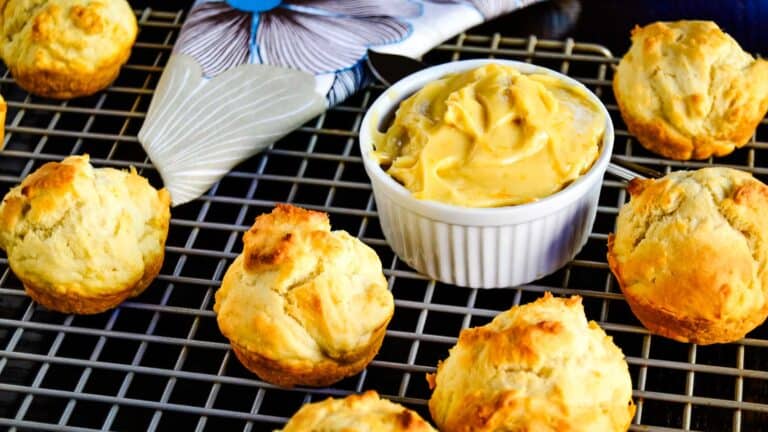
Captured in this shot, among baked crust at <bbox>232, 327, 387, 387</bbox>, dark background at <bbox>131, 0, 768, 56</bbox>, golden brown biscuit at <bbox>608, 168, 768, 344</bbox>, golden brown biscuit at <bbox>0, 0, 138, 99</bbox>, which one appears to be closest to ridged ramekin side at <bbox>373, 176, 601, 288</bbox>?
golden brown biscuit at <bbox>608, 168, 768, 344</bbox>

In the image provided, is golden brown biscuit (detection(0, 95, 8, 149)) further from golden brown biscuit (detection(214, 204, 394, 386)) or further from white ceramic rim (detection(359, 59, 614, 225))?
white ceramic rim (detection(359, 59, 614, 225))

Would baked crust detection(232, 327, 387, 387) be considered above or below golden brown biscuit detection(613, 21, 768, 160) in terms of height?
below

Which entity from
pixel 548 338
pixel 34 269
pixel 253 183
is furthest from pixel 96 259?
pixel 548 338

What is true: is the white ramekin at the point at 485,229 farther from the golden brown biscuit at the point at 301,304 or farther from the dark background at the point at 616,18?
the dark background at the point at 616,18

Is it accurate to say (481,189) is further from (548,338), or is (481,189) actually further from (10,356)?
(10,356)

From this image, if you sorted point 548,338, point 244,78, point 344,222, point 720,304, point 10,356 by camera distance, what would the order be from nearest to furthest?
point 548,338 → point 720,304 → point 10,356 → point 344,222 → point 244,78

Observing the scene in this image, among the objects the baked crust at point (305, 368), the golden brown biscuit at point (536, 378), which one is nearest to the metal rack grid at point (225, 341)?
the baked crust at point (305, 368)

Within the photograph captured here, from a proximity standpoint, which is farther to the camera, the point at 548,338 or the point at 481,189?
the point at 481,189
